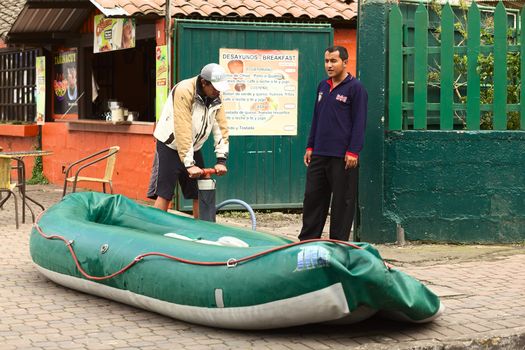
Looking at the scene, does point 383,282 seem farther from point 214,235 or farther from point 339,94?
point 339,94

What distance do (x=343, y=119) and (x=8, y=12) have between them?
31.1 feet

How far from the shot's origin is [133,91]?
56.0ft

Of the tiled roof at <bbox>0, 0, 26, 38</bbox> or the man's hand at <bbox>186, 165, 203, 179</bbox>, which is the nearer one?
the man's hand at <bbox>186, 165, 203, 179</bbox>

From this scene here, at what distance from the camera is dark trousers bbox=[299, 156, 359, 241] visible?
29.8 ft

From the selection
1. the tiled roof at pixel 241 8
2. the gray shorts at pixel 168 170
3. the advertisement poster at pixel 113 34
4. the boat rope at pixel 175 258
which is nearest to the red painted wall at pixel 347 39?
the tiled roof at pixel 241 8

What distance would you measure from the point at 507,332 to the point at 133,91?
11518 millimetres

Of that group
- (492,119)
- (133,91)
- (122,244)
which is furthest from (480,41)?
(133,91)

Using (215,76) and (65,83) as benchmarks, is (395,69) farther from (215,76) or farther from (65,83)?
(65,83)

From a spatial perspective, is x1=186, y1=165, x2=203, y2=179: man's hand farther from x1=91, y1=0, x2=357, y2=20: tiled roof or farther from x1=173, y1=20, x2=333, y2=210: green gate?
x1=91, y1=0, x2=357, y2=20: tiled roof

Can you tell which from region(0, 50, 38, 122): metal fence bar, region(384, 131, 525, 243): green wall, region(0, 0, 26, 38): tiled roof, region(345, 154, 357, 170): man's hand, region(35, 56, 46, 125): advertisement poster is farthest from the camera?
region(0, 50, 38, 122): metal fence bar

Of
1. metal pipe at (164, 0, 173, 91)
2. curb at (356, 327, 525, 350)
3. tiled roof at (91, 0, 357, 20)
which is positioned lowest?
curb at (356, 327, 525, 350)

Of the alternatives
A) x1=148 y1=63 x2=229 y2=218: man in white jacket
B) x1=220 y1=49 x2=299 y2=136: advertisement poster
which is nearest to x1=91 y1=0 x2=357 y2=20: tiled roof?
x1=220 y1=49 x2=299 y2=136: advertisement poster

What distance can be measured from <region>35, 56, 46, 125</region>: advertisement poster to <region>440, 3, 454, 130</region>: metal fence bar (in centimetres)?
893

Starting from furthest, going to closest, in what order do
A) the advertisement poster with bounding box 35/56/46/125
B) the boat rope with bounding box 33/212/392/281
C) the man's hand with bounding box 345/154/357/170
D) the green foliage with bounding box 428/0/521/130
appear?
the advertisement poster with bounding box 35/56/46/125 < the green foliage with bounding box 428/0/521/130 < the man's hand with bounding box 345/154/357/170 < the boat rope with bounding box 33/212/392/281
